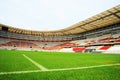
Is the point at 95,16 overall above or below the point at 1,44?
above

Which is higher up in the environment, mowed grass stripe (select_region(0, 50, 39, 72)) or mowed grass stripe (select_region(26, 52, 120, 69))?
mowed grass stripe (select_region(0, 50, 39, 72))

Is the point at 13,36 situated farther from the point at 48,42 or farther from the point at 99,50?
the point at 99,50

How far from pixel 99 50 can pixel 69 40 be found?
108ft

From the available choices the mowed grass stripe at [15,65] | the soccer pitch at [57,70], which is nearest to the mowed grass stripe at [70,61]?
the soccer pitch at [57,70]

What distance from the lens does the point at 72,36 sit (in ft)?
212

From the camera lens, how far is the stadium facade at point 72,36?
37.0 meters

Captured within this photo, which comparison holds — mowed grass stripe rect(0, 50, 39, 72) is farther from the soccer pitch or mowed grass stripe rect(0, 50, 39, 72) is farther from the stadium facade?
Answer: the stadium facade

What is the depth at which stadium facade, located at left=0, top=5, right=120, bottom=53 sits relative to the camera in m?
37.0

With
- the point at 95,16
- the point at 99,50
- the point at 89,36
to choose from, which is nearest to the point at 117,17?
the point at 95,16

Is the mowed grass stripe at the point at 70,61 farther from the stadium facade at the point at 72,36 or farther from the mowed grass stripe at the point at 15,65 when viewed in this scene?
the stadium facade at the point at 72,36

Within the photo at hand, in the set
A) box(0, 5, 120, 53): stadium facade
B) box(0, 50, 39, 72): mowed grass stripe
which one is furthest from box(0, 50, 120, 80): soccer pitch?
box(0, 5, 120, 53): stadium facade

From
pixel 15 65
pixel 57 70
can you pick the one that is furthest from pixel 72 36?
pixel 57 70

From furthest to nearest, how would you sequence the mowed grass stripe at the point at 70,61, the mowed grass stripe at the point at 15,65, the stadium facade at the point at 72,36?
1. the stadium facade at the point at 72,36
2. the mowed grass stripe at the point at 70,61
3. the mowed grass stripe at the point at 15,65

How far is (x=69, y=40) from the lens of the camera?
65.4 metres
